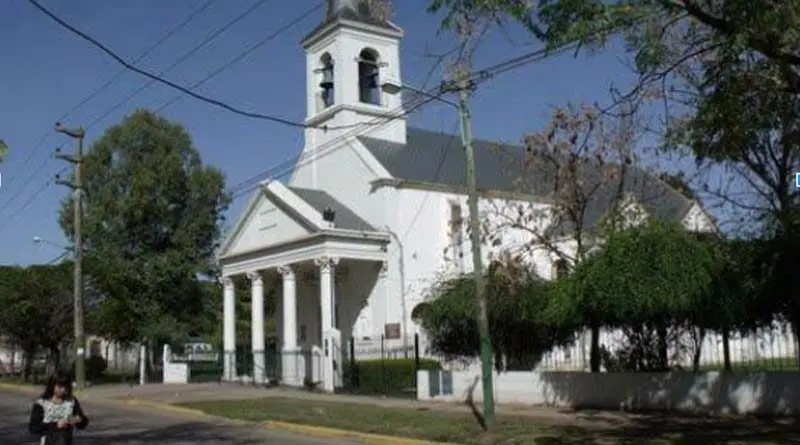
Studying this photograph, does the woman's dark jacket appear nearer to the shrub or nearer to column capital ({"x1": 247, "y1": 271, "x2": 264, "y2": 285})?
column capital ({"x1": 247, "y1": 271, "x2": 264, "y2": 285})

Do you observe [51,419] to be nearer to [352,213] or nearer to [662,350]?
[662,350]

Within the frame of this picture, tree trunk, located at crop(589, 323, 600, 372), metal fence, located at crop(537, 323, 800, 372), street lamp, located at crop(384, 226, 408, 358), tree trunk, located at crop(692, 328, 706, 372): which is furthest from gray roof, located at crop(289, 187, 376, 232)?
tree trunk, located at crop(692, 328, 706, 372)

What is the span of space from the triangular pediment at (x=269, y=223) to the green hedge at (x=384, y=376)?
21.8ft

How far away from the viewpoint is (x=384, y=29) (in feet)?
145

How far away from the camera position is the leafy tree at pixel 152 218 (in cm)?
4988

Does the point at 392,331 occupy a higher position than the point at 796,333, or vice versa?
the point at 392,331

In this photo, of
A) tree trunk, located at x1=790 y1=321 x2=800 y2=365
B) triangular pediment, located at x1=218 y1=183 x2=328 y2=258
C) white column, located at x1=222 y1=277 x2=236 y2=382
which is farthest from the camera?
white column, located at x1=222 y1=277 x2=236 y2=382

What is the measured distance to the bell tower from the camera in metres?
42.7

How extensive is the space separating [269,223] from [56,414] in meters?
30.6

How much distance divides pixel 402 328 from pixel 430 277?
277 cm

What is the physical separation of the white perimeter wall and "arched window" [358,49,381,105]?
20337 millimetres

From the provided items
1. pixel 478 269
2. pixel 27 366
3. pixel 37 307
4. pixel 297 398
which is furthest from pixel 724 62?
pixel 27 366

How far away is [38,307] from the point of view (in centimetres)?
4294

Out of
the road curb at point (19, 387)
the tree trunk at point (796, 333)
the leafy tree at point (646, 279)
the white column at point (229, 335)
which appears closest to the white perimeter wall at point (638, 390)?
the tree trunk at point (796, 333)
